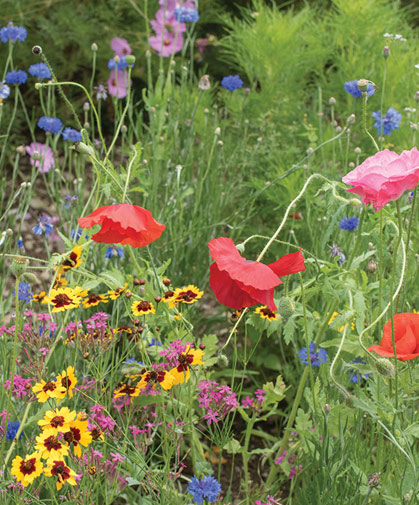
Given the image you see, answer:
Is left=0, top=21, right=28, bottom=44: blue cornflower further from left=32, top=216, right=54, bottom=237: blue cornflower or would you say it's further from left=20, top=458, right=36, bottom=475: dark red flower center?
left=20, top=458, right=36, bottom=475: dark red flower center

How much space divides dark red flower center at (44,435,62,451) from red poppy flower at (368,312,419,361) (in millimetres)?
595

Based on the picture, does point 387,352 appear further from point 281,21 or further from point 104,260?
point 281,21

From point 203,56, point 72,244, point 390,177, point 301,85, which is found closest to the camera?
point 390,177

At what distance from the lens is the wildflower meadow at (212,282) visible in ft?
4.06

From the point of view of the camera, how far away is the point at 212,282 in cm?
117

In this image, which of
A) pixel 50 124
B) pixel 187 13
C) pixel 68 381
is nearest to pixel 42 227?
pixel 50 124

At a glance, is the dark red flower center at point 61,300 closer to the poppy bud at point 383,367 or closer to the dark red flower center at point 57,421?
the dark red flower center at point 57,421

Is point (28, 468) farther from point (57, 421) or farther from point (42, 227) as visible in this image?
point (42, 227)

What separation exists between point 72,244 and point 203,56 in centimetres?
259

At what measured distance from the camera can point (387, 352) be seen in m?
1.17

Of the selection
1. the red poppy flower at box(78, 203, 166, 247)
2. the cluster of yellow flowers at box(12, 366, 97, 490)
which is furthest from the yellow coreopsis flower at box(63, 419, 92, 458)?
the red poppy flower at box(78, 203, 166, 247)

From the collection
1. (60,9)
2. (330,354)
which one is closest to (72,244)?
(330,354)

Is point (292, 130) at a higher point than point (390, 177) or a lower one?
lower

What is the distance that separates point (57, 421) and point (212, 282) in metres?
0.38
